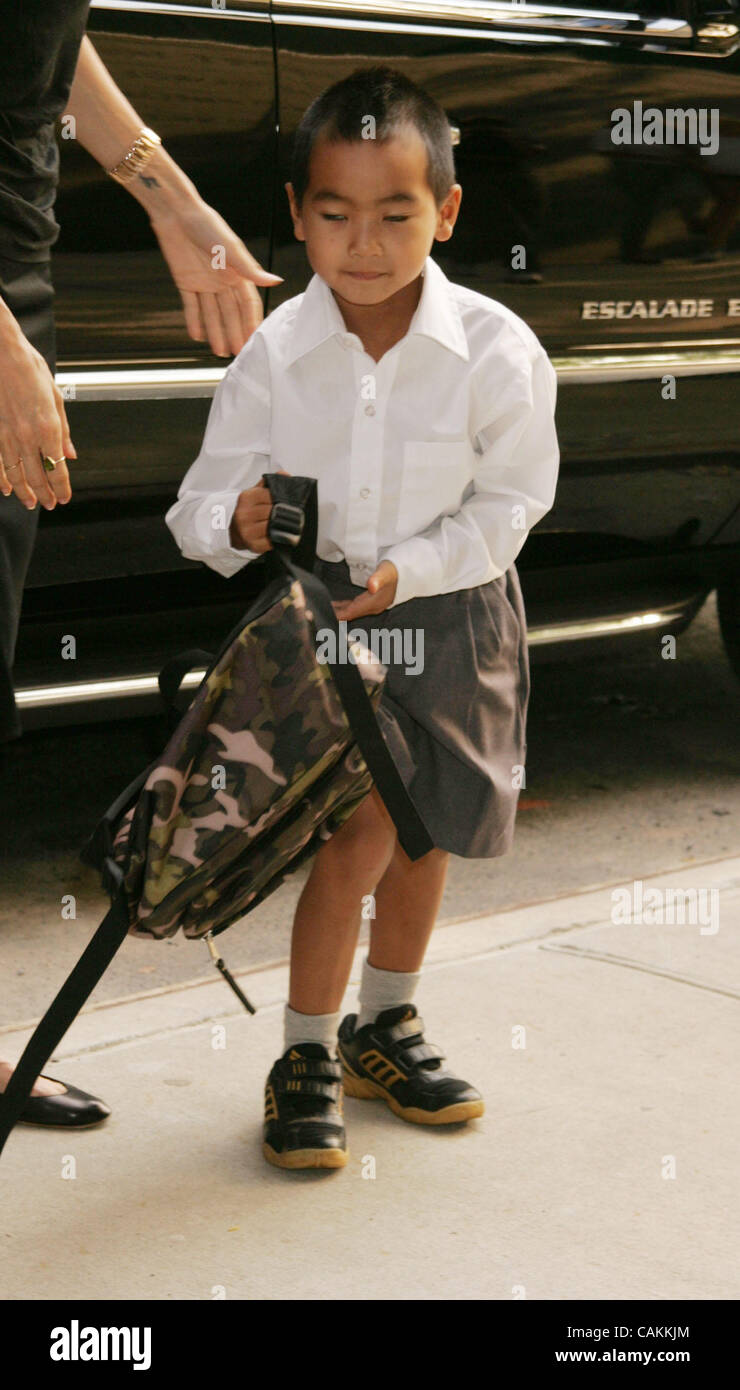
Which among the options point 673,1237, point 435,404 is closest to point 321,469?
point 435,404

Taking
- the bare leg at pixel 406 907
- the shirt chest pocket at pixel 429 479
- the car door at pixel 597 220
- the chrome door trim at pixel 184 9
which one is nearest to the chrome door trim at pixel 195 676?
the car door at pixel 597 220

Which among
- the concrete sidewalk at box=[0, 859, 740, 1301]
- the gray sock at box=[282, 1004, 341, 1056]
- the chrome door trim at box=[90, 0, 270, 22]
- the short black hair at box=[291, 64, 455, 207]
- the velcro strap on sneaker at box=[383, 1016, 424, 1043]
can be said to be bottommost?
the concrete sidewalk at box=[0, 859, 740, 1301]

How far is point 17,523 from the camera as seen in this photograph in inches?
93.4

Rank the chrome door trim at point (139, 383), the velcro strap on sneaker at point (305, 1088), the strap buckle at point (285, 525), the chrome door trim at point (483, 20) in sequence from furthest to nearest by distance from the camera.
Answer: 1. the chrome door trim at point (483, 20)
2. the chrome door trim at point (139, 383)
3. the velcro strap on sneaker at point (305, 1088)
4. the strap buckle at point (285, 525)

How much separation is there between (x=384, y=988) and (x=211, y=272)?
1068 mm

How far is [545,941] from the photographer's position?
3.30 m

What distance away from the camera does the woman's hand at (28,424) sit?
212 cm

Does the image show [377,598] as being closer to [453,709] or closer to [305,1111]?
[453,709]

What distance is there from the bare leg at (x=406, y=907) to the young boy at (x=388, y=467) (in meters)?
0.08

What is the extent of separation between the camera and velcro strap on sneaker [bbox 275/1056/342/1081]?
8.27 feet

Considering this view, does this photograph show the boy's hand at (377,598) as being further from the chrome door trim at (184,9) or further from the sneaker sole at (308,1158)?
the chrome door trim at (184,9)

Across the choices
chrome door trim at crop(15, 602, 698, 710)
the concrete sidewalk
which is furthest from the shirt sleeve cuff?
the concrete sidewalk

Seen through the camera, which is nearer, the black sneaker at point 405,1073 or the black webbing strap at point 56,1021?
the black webbing strap at point 56,1021

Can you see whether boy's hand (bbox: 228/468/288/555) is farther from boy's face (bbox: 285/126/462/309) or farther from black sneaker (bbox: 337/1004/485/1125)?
black sneaker (bbox: 337/1004/485/1125)
